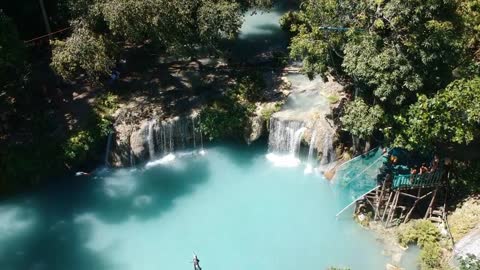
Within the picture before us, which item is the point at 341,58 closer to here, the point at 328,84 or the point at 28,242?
the point at 328,84

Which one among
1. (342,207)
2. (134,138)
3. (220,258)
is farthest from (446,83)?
(134,138)

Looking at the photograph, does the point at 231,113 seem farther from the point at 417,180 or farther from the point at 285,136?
the point at 417,180

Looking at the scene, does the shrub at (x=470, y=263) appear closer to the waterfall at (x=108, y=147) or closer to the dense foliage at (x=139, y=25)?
the dense foliage at (x=139, y=25)

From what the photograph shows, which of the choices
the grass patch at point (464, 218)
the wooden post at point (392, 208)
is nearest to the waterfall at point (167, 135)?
the wooden post at point (392, 208)

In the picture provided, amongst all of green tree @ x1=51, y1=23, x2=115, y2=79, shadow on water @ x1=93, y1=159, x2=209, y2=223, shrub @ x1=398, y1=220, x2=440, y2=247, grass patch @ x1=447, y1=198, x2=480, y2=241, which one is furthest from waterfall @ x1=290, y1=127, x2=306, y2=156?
green tree @ x1=51, y1=23, x2=115, y2=79

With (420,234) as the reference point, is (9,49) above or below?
above

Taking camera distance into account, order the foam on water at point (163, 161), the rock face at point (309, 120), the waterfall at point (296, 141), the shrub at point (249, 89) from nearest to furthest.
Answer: the rock face at point (309, 120) < the waterfall at point (296, 141) < the foam on water at point (163, 161) < the shrub at point (249, 89)

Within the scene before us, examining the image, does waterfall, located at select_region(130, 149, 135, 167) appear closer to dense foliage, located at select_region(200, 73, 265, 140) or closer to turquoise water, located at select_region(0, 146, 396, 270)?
turquoise water, located at select_region(0, 146, 396, 270)

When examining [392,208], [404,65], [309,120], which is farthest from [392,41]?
[309,120]
